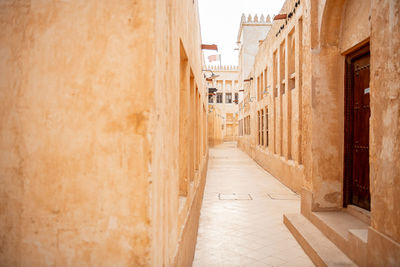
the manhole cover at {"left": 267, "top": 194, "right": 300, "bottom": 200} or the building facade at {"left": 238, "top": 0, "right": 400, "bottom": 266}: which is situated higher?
the building facade at {"left": 238, "top": 0, "right": 400, "bottom": 266}

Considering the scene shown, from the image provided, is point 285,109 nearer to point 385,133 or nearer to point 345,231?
point 345,231

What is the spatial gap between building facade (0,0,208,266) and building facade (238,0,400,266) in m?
2.46

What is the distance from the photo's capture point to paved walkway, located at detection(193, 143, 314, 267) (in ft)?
14.3

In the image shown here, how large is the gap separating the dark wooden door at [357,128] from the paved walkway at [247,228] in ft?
4.49

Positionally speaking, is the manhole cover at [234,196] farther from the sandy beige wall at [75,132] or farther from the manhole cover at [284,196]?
the sandy beige wall at [75,132]

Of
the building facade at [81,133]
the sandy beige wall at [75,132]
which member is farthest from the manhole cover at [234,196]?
the sandy beige wall at [75,132]

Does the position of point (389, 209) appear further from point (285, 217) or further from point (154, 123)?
point (285, 217)

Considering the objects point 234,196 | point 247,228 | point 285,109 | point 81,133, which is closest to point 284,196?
point 234,196

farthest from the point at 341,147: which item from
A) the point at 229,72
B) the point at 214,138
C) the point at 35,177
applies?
the point at 229,72

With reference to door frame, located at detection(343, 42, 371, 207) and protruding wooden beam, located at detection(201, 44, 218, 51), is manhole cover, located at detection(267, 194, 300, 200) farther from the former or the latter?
protruding wooden beam, located at detection(201, 44, 218, 51)

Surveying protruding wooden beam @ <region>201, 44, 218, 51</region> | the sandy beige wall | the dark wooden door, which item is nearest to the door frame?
the dark wooden door

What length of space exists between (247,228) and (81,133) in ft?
15.3

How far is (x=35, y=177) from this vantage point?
1.77 m

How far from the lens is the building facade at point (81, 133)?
65.5 inches
